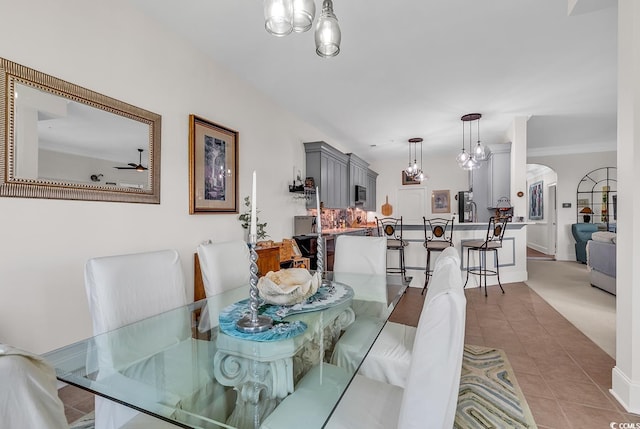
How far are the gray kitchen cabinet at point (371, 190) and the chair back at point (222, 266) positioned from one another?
559cm

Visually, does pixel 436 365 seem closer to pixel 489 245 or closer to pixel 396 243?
pixel 396 243

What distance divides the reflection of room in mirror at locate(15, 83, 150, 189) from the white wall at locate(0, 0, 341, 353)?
0.54 feet

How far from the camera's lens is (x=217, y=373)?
3.48ft

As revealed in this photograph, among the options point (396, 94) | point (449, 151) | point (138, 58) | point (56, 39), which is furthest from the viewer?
point (449, 151)

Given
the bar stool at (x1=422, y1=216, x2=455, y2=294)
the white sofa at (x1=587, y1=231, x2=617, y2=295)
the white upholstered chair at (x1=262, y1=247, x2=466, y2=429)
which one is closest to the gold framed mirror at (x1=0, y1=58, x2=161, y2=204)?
the white upholstered chair at (x1=262, y1=247, x2=466, y2=429)

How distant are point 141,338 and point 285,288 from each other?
2.16 feet

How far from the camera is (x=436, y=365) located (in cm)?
82

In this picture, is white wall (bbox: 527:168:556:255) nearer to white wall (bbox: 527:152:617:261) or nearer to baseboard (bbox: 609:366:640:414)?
white wall (bbox: 527:152:617:261)

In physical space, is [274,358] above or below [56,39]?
below

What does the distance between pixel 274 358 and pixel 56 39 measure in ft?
7.82

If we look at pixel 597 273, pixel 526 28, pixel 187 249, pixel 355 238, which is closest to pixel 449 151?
pixel 597 273

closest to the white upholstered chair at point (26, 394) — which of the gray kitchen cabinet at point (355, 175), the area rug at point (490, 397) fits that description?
the area rug at point (490, 397)

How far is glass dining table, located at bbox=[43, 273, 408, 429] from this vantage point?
0.89m

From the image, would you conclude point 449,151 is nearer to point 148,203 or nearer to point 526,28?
point 526,28
